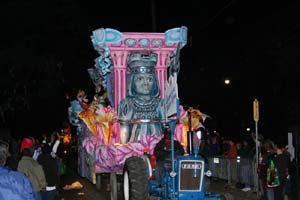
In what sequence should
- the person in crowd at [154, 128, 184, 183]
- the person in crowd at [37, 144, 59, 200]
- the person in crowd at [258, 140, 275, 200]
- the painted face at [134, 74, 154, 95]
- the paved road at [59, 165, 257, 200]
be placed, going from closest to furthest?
the person in crowd at [37, 144, 59, 200] < the person in crowd at [154, 128, 184, 183] < the person in crowd at [258, 140, 275, 200] < the paved road at [59, 165, 257, 200] < the painted face at [134, 74, 154, 95]

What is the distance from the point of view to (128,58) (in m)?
17.3

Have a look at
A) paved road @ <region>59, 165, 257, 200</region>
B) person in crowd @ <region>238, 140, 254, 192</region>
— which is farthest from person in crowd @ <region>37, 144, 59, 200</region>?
person in crowd @ <region>238, 140, 254, 192</region>

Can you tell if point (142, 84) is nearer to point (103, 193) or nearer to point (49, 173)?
point (103, 193)

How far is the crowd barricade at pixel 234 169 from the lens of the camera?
16.0 m

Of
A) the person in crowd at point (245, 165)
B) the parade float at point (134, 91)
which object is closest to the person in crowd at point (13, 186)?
the parade float at point (134, 91)

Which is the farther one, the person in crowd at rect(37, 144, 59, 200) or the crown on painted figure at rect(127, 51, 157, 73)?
the crown on painted figure at rect(127, 51, 157, 73)

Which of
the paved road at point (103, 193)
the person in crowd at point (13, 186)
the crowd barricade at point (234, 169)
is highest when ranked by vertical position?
the person in crowd at point (13, 186)

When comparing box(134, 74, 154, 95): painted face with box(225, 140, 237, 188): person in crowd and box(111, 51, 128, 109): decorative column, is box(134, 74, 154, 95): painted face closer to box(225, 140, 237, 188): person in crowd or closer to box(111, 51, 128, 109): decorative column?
box(111, 51, 128, 109): decorative column

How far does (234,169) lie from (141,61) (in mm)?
4722

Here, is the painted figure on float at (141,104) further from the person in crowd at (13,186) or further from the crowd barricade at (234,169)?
the person in crowd at (13,186)

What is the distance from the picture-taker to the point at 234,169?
1750 centimetres

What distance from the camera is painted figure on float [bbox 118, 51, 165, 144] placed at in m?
16.9

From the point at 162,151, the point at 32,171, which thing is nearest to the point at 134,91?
the point at 162,151

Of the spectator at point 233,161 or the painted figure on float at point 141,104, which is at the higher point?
the painted figure on float at point 141,104
